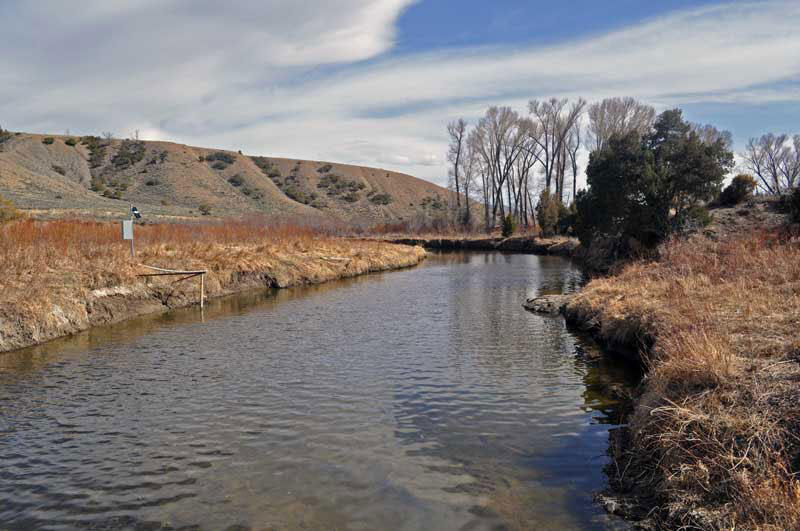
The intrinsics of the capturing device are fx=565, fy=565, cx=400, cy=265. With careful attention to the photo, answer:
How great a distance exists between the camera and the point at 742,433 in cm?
558

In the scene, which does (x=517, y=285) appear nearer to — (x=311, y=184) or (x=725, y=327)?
(x=725, y=327)

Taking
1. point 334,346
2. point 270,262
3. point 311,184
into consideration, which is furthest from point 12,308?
point 311,184

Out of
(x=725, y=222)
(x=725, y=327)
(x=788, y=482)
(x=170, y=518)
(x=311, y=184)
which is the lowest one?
(x=170, y=518)

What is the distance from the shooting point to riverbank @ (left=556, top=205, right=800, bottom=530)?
495cm

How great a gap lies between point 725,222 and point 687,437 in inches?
948

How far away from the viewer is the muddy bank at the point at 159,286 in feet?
46.3

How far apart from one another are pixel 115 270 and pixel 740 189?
97.2 ft

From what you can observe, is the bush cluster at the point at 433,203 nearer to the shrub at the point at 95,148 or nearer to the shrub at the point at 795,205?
the shrub at the point at 95,148

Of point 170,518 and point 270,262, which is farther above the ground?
point 270,262

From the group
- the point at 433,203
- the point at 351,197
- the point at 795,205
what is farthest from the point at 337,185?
the point at 795,205

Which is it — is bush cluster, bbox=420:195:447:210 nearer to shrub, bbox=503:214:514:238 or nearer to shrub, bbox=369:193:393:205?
shrub, bbox=369:193:393:205

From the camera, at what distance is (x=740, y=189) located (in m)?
29.6

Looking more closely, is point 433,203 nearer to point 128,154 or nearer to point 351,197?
point 351,197

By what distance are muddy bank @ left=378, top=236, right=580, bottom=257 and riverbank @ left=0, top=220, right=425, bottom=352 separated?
2268 cm
